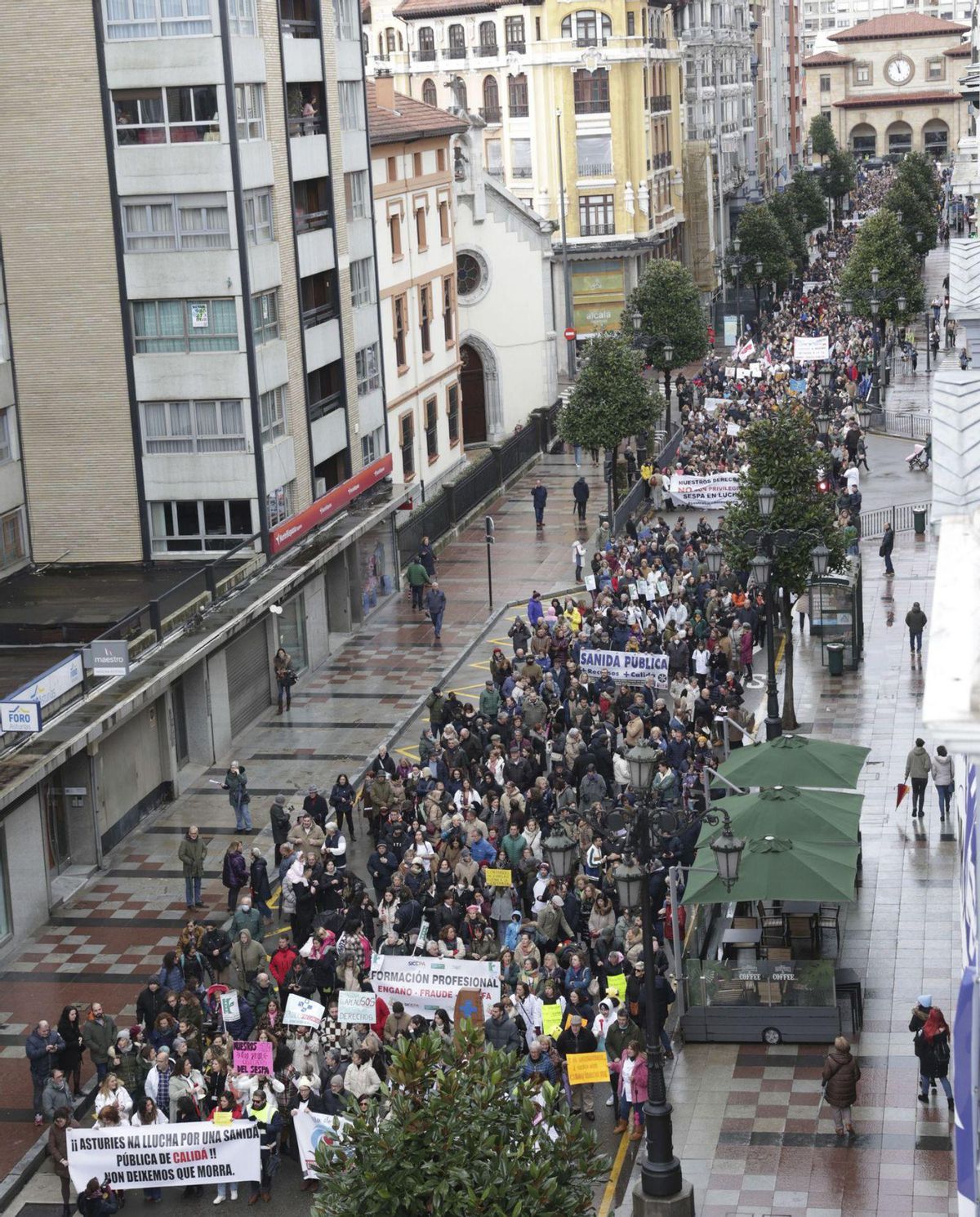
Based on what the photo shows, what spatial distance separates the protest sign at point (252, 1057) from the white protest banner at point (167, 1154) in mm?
1226

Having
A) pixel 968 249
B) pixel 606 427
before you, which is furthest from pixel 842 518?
pixel 968 249

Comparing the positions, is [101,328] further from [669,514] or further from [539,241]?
[539,241]

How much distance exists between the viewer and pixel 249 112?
4244 centimetres

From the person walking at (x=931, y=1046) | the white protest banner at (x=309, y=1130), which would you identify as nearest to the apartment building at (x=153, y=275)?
the white protest banner at (x=309, y=1130)

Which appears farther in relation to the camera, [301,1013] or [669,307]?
[669,307]

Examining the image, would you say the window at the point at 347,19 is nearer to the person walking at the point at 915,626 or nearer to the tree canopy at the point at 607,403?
the tree canopy at the point at 607,403

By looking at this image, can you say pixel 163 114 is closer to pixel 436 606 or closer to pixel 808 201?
pixel 436 606

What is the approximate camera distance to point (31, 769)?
30.9 m

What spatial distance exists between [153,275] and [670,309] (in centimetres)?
3704

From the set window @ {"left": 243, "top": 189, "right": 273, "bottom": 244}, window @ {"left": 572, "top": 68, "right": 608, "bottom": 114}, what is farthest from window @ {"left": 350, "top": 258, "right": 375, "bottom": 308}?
window @ {"left": 572, "top": 68, "right": 608, "bottom": 114}

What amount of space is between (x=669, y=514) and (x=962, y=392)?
141 feet

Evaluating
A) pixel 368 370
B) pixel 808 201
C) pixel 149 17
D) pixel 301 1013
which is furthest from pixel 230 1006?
pixel 808 201

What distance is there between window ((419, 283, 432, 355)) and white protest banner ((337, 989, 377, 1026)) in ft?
123

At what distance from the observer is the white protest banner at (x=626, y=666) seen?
37.7 m
